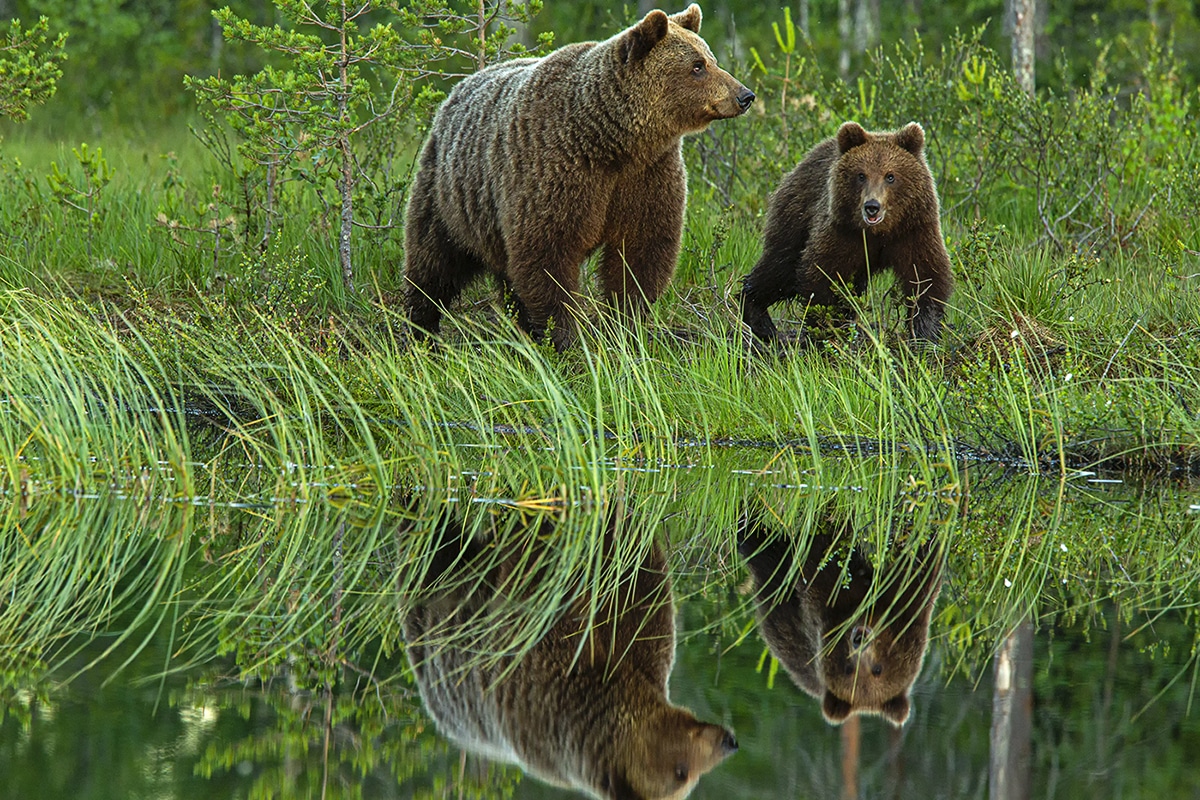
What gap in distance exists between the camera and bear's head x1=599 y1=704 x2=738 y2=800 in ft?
9.19

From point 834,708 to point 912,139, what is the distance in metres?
4.70

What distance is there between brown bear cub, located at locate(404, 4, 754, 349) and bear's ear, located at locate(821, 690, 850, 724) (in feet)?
12.7

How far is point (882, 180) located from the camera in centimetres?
722

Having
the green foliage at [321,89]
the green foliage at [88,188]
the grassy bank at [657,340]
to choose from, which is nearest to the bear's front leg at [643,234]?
the grassy bank at [657,340]

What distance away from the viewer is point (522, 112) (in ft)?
23.1

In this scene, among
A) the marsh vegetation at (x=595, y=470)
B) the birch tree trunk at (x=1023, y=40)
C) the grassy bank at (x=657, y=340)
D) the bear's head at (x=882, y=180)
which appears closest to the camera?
the marsh vegetation at (x=595, y=470)

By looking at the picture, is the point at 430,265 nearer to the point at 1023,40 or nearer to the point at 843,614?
the point at 843,614

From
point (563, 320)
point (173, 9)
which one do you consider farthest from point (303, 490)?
point (173, 9)

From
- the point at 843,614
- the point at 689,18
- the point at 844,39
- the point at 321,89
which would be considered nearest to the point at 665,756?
the point at 843,614

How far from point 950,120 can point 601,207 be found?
471 centimetres

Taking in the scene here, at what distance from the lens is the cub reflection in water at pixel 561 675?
2945 mm

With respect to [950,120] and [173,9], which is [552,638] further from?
[173,9]

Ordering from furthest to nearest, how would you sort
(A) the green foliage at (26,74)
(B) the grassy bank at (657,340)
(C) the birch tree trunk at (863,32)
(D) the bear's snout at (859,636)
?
(C) the birch tree trunk at (863,32) → (A) the green foliage at (26,74) → (B) the grassy bank at (657,340) → (D) the bear's snout at (859,636)

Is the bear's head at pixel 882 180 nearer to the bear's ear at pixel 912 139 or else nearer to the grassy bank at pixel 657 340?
the bear's ear at pixel 912 139
